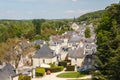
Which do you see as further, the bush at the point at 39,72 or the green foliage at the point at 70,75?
the bush at the point at 39,72

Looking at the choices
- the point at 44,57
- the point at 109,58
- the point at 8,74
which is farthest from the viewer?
the point at 44,57

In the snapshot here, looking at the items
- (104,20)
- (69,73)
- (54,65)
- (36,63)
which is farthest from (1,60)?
(104,20)

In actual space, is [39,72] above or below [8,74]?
below

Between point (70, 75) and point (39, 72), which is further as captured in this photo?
point (39, 72)

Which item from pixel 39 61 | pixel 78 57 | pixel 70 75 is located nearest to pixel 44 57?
pixel 39 61

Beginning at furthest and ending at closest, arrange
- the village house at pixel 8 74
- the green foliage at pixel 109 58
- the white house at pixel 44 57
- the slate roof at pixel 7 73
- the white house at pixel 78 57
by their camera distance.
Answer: the white house at pixel 44 57 → the white house at pixel 78 57 → the village house at pixel 8 74 → the slate roof at pixel 7 73 → the green foliage at pixel 109 58

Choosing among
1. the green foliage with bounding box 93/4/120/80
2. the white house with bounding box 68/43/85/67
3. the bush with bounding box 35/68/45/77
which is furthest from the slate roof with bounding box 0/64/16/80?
the white house with bounding box 68/43/85/67

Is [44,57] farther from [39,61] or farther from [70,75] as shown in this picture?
[70,75]

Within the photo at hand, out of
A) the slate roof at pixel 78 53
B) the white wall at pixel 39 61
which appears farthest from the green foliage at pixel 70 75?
the white wall at pixel 39 61

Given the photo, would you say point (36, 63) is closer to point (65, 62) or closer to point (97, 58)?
point (65, 62)

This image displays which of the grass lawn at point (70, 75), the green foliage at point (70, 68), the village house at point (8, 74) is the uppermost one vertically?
the village house at point (8, 74)

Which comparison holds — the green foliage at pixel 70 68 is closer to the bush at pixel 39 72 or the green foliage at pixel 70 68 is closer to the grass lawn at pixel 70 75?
the grass lawn at pixel 70 75
